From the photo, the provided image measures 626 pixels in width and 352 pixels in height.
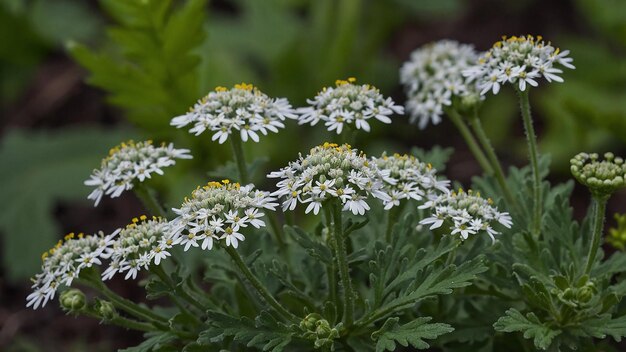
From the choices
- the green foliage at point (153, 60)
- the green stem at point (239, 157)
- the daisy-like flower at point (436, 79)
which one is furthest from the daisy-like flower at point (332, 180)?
the green foliage at point (153, 60)

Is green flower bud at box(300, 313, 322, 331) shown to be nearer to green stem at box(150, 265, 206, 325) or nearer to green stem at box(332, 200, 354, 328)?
green stem at box(332, 200, 354, 328)

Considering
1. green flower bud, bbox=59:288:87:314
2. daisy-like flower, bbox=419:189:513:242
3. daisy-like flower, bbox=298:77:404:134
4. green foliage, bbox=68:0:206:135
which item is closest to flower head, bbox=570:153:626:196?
daisy-like flower, bbox=419:189:513:242

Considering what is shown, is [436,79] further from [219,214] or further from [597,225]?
[219,214]

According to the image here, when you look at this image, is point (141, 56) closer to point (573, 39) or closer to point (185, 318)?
point (185, 318)

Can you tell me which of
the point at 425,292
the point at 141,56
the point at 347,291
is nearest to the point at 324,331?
Result: the point at 347,291

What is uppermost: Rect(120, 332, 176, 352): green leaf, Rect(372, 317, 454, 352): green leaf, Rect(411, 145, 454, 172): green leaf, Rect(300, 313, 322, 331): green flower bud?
Rect(411, 145, 454, 172): green leaf

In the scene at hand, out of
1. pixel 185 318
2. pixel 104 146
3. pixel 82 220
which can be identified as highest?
pixel 104 146
